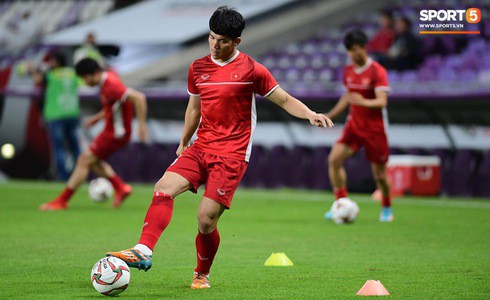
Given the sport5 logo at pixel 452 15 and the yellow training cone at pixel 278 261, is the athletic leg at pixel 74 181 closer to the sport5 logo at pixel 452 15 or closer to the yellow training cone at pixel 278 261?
the yellow training cone at pixel 278 261

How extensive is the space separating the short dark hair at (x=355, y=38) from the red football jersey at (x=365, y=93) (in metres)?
0.36

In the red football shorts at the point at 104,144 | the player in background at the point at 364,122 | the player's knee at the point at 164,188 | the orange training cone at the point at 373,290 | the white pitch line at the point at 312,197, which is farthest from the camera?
the white pitch line at the point at 312,197

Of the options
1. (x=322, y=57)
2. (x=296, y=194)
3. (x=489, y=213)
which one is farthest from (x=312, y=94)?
(x=489, y=213)

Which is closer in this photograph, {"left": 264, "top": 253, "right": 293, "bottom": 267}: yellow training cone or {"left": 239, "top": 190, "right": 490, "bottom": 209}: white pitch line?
{"left": 264, "top": 253, "right": 293, "bottom": 267}: yellow training cone

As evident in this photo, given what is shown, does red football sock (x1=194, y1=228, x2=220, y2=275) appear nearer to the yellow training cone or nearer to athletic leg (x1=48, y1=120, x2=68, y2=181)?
the yellow training cone

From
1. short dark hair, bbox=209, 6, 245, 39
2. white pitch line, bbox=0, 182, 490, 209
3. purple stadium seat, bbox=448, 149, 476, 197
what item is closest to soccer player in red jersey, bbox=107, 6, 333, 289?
short dark hair, bbox=209, 6, 245, 39

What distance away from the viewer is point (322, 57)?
2225 cm

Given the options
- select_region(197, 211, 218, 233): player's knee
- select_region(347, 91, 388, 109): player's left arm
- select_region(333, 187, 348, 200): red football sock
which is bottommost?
select_region(333, 187, 348, 200): red football sock

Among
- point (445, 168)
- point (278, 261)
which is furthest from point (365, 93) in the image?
point (445, 168)

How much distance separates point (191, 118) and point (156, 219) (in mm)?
1037

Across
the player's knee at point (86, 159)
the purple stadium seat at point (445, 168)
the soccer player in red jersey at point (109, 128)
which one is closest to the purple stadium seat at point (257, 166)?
the purple stadium seat at point (445, 168)

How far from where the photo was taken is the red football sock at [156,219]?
6.96 metres

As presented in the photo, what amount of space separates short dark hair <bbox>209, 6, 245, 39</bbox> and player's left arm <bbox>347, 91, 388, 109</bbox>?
200 inches

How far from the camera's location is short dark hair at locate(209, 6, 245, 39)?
7.19 meters
